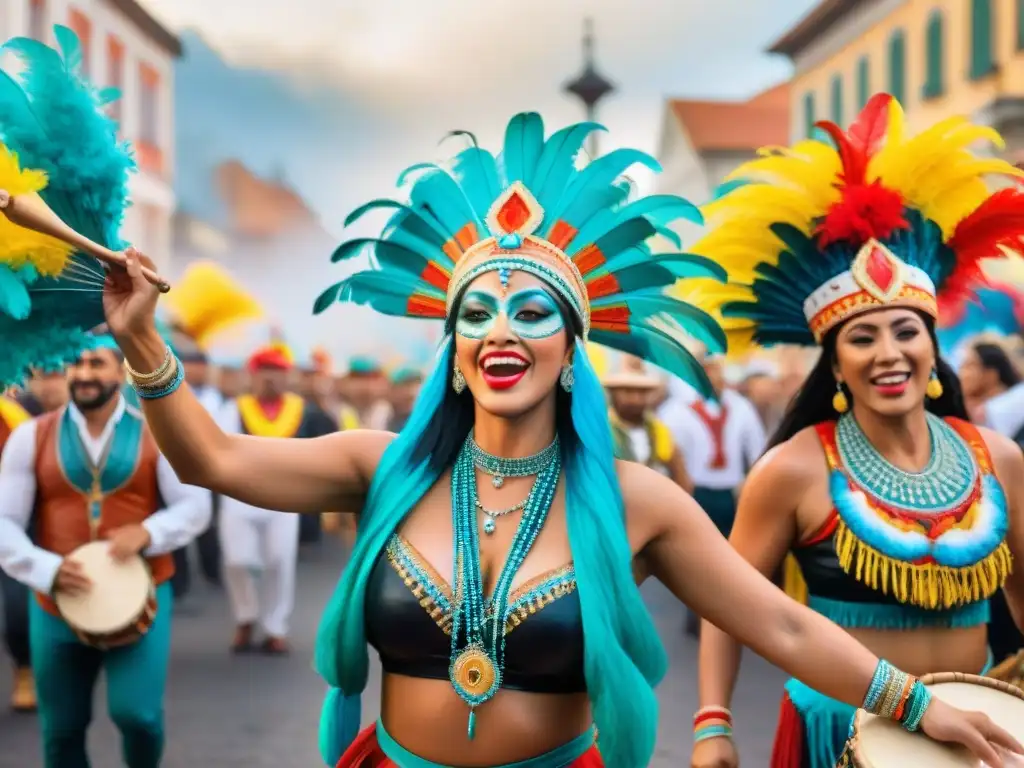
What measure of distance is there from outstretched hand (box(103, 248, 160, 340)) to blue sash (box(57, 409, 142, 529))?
2.80 meters

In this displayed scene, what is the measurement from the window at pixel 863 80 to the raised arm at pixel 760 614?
2692 cm

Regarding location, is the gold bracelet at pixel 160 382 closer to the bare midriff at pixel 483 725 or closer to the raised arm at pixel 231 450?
the raised arm at pixel 231 450

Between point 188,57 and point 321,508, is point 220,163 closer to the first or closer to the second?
point 188,57

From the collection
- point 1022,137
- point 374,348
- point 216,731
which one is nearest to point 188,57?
point 374,348

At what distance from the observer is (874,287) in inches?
149

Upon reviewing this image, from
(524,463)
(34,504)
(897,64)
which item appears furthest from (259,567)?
(897,64)

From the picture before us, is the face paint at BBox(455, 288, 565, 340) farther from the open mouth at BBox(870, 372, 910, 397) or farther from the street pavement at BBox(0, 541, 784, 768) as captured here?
the street pavement at BBox(0, 541, 784, 768)

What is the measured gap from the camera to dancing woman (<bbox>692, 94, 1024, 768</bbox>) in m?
3.59

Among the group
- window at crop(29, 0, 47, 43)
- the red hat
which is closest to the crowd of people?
the red hat

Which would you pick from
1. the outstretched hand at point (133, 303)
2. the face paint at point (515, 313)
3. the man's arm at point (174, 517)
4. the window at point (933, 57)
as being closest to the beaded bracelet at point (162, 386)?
the outstretched hand at point (133, 303)

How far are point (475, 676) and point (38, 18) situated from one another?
A: 17.5m

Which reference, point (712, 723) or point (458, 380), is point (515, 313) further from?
point (712, 723)

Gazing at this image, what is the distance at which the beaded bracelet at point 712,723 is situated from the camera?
3.54 meters

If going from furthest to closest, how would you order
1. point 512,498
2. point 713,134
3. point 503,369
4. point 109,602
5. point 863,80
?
point 713,134 → point 863,80 → point 109,602 → point 512,498 → point 503,369
